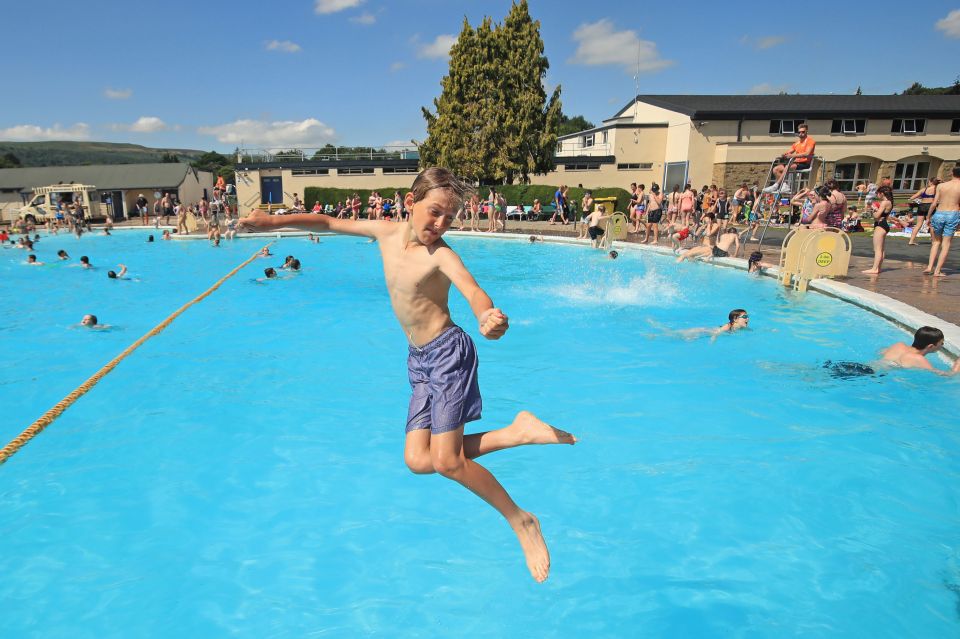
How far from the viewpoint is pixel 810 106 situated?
105 feet

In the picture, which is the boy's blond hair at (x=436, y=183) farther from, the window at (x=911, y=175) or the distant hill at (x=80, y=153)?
the distant hill at (x=80, y=153)

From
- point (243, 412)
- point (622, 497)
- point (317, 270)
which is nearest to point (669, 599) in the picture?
point (622, 497)

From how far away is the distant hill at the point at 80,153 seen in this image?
11775 cm

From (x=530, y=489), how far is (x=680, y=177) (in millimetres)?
30879

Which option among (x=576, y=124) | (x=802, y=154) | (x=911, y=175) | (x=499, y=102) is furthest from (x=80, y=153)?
(x=802, y=154)

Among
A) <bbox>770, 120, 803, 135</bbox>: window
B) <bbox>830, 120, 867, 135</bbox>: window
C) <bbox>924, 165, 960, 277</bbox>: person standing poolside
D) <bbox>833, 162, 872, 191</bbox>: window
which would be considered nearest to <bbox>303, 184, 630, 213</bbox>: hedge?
<bbox>770, 120, 803, 135</bbox>: window

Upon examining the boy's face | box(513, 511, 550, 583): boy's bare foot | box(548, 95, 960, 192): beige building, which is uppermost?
box(548, 95, 960, 192): beige building

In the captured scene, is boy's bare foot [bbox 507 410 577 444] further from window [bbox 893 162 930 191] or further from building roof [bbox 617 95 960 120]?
window [bbox 893 162 930 191]

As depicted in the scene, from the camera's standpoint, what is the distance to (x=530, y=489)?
5.38m

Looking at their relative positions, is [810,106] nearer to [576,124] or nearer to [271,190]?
[271,190]

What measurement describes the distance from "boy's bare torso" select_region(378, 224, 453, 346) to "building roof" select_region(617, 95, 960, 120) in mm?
31569

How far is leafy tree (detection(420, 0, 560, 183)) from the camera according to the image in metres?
31.0

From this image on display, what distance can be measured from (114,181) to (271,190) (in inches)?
494

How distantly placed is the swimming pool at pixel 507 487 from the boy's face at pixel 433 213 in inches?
101
